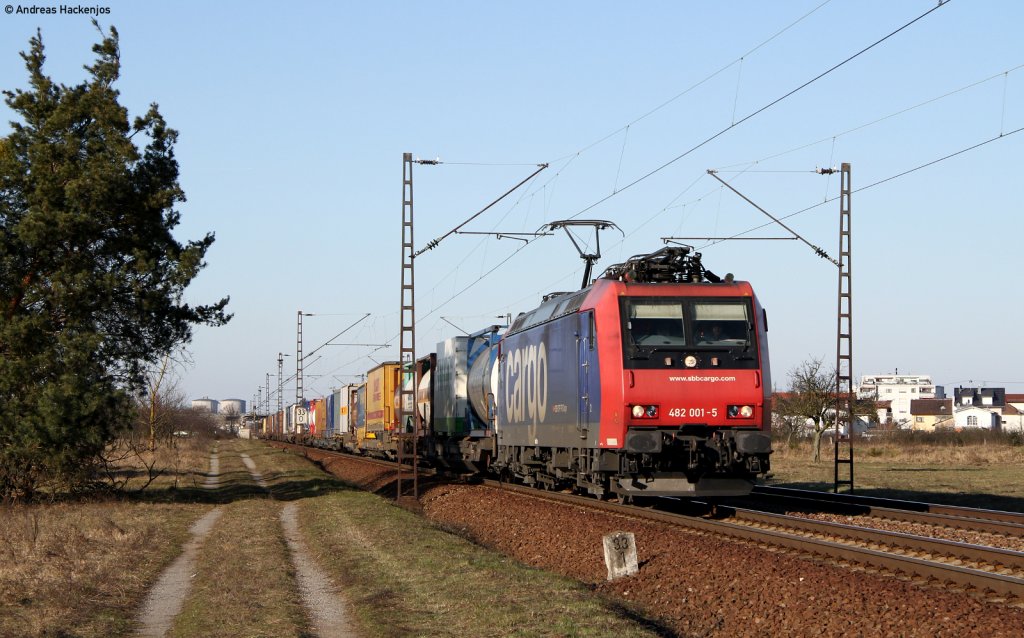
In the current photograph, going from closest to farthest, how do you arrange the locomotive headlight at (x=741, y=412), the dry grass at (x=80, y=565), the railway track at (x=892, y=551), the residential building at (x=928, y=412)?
the dry grass at (x=80, y=565)
the railway track at (x=892, y=551)
the locomotive headlight at (x=741, y=412)
the residential building at (x=928, y=412)

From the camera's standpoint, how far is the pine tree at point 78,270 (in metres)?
23.0

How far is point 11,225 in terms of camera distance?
2367cm

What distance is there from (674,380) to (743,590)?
21.5 feet

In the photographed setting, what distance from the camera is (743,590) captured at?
37.3 feet

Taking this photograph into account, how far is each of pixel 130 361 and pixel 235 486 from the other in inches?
378

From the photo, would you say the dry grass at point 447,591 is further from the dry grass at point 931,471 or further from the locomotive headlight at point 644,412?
the dry grass at point 931,471

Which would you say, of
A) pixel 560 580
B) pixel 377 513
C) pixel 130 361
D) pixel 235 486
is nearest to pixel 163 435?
pixel 235 486

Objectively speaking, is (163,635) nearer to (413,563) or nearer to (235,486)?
(413,563)

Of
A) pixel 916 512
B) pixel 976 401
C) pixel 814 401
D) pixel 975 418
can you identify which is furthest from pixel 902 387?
pixel 916 512

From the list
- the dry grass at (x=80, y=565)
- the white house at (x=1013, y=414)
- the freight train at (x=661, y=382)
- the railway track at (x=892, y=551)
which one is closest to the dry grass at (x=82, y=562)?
the dry grass at (x=80, y=565)

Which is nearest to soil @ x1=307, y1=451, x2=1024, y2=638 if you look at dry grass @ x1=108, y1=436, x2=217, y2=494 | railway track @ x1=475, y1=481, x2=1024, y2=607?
railway track @ x1=475, y1=481, x2=1024, y2=607

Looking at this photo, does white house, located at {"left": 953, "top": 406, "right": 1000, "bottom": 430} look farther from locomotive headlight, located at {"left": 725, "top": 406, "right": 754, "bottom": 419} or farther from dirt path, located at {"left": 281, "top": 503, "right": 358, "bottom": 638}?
dirt path, located at {"left": 281, "top": 503, "right": 358, "bottom": 638}

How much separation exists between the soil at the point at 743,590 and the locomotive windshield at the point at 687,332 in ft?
9.01

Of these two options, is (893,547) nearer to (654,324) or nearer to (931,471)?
(654,324)
